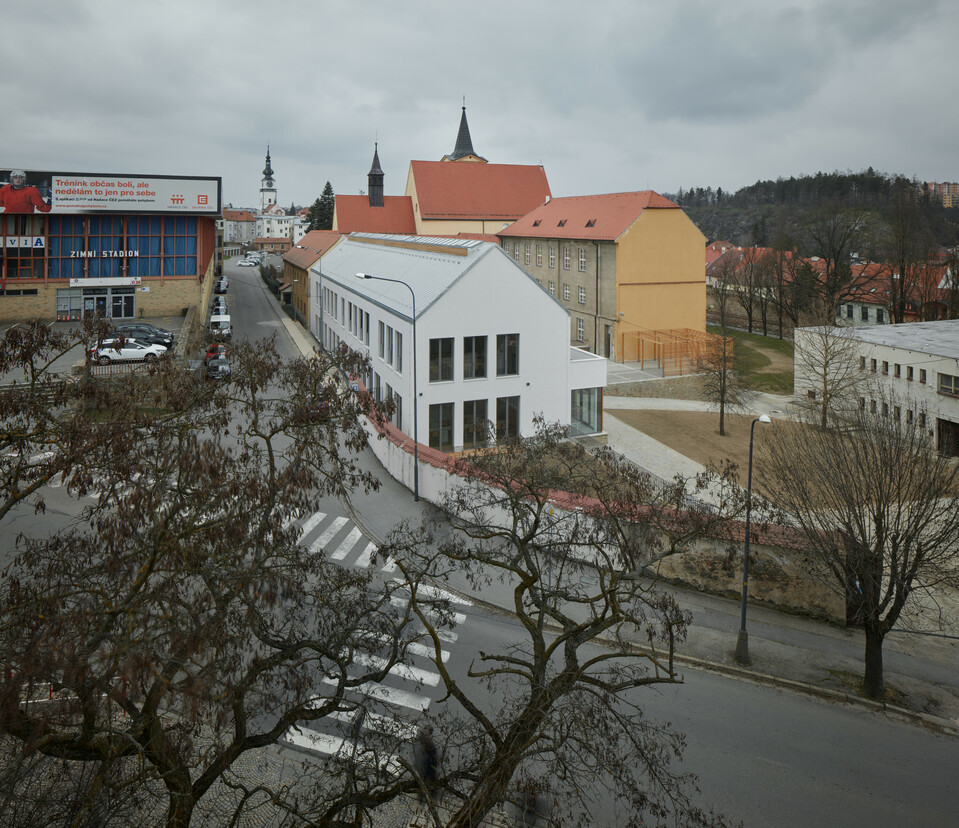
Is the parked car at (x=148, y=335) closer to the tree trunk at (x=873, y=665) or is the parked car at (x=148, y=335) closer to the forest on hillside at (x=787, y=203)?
the tree trunk at (x=873, y=665)

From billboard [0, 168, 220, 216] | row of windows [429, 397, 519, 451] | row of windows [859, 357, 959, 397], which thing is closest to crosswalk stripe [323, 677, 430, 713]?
row of windows [429, 397, 519, 451]

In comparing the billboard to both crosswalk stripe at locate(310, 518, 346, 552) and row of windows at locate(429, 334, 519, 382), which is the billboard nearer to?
row of windows at locate(429, 334, 519, 382)

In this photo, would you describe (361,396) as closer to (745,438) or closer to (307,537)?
(307,537)

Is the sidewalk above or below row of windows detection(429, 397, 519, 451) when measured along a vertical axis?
below

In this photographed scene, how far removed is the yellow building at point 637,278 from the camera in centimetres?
4784

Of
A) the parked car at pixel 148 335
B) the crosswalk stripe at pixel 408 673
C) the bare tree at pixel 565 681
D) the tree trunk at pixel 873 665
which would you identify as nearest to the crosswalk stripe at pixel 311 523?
the bare tree at pixel 565 681

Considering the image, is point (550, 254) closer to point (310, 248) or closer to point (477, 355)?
point (310, 248)

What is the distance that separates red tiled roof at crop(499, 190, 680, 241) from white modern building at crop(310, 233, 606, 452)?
18.5m

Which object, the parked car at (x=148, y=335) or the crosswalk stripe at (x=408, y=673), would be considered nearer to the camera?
the crosswalk stripe at (x=408, y=673)

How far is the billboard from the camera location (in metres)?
49.1

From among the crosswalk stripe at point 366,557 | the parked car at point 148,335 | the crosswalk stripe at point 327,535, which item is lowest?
the crosswalk stripe at point 366,557

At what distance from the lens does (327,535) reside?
2270 cm

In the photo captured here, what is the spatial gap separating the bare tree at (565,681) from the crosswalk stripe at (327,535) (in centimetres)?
320

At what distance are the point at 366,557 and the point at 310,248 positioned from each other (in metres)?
47.8
